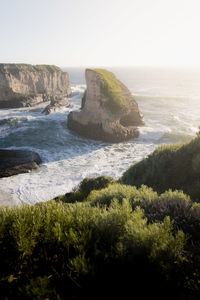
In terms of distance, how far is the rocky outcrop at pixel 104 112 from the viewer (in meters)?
25.9

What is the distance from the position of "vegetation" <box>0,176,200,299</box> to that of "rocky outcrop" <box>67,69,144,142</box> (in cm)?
2270

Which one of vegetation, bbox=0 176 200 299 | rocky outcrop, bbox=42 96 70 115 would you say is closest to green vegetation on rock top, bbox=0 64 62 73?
rocky outcrop, bbox=42 96 70 115

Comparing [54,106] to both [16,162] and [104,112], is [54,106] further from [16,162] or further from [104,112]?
[16,162]

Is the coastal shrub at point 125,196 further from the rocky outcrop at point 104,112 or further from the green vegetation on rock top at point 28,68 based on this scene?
the green vegetation on rock top at point 28,68

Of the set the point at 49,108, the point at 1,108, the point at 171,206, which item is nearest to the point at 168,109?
the point at 49,108

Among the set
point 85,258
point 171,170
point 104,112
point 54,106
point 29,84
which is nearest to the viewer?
point 85,258

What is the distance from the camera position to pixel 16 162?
61.6 ft

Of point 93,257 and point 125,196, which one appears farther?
point 125,196

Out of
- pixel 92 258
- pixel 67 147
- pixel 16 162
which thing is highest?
pixel 92 258

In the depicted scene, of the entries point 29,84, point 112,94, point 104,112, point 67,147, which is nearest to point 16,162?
point 67,147

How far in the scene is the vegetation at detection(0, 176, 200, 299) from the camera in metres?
2.15

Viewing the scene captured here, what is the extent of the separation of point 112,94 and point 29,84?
35066 mm

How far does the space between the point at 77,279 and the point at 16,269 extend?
74 centimetres

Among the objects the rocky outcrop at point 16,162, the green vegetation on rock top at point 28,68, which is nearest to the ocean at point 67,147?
the rocky outcrop at point 16,162
